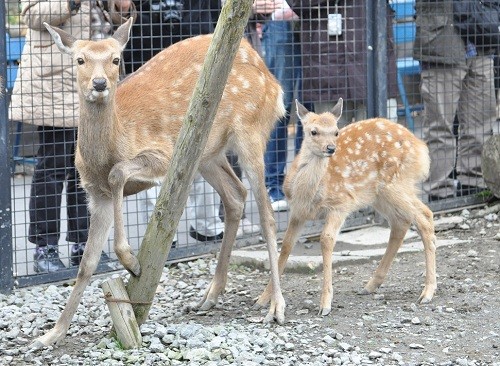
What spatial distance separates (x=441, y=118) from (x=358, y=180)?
2.66 meters

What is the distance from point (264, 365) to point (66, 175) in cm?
280

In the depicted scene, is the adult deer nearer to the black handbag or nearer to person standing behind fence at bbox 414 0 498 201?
person standing behind fence at bbox 414 0 498 201

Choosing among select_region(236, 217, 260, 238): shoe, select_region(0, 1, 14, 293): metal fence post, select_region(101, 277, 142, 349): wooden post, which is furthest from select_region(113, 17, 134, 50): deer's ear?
select_region(236, 217, 260, 238): shoe

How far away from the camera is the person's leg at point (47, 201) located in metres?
7.61

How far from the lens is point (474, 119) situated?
9.67 m

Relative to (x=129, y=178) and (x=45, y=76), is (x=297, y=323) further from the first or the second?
(x=45, y=76)

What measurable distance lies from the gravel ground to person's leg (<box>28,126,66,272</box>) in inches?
11.6

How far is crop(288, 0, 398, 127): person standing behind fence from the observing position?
8867 millimetres

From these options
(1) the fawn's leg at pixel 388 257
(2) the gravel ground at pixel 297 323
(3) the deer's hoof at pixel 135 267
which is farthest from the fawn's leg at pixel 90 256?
(1) the fawn's leg at pixel 388 257

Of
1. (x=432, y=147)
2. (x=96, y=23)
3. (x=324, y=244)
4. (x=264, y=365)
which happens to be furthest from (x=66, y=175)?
(x=432, y=147)

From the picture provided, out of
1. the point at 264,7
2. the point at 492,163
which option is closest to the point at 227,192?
the point at 264,7

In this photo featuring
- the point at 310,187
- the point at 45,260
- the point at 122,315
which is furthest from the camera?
the point at 45,260

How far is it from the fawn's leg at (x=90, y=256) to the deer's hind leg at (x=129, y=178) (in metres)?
0.18

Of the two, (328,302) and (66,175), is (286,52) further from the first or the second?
(328,302)
